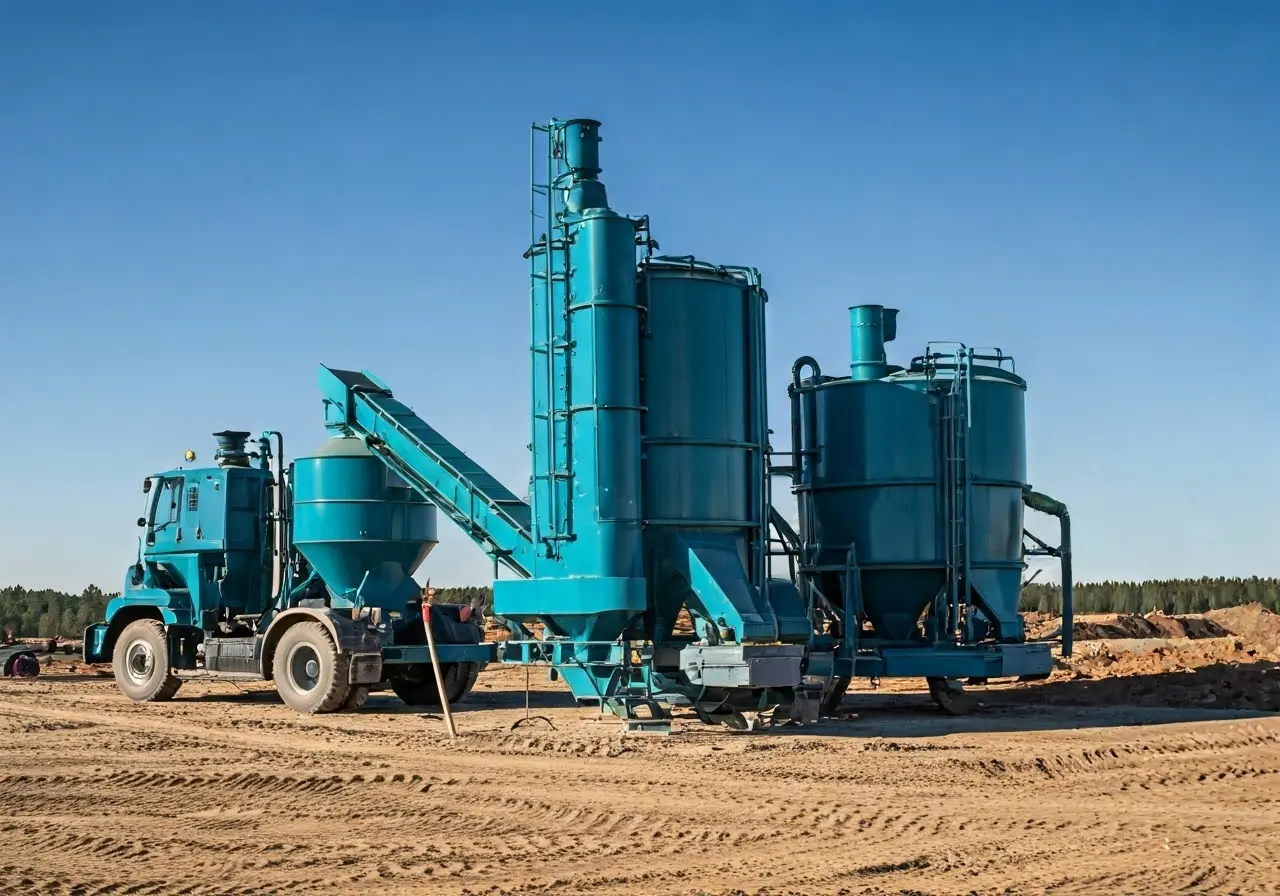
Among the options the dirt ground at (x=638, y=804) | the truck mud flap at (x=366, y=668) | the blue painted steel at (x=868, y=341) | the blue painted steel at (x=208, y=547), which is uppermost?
the blue painted steel at (x=868, y=341)

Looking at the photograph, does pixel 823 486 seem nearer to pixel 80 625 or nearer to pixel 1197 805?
pixel 1197 805

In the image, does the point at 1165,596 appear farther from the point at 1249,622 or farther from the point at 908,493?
the point at 908,493

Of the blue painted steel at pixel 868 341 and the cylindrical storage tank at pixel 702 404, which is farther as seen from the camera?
the blue painted steel at pixel 868 341

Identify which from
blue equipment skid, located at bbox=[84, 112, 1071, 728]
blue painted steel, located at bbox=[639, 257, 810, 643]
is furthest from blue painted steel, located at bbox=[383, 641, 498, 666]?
blue painted steel, located at bbox=[639, 257, 810, 643]

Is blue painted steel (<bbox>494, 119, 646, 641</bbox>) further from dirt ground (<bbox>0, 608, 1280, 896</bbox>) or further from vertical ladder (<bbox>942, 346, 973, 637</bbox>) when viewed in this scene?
vertical ladder (<bbox>942, 346, 973, 637</bbox>)

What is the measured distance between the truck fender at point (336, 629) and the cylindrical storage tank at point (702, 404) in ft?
15.9

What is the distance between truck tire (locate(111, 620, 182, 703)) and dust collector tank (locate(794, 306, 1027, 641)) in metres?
10.3

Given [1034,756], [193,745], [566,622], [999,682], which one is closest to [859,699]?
[999,682]

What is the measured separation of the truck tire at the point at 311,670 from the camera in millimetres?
20875

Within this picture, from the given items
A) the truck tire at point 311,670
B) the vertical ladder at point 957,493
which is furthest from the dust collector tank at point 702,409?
the truck tire at point 311,670

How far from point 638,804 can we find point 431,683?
1129 centimetres

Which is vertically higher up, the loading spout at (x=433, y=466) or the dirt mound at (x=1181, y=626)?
the loading spout at (x=433, y=466)

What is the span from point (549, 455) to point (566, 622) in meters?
2.06

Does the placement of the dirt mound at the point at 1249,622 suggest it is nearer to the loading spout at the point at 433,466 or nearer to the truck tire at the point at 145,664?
the loading spout at the point at 433,466
